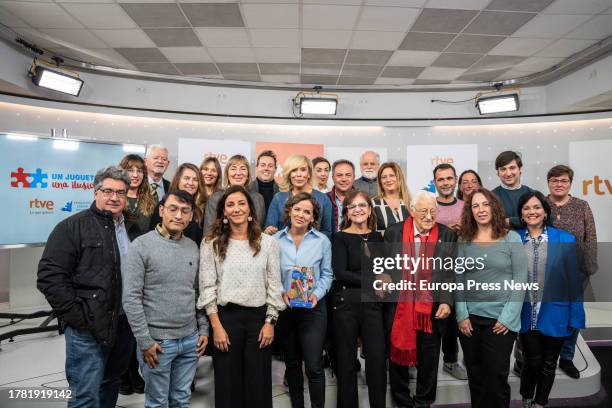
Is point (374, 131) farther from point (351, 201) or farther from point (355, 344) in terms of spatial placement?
point (355, 344)

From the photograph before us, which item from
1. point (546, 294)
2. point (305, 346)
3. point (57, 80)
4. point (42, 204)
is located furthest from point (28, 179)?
point (546, 294)

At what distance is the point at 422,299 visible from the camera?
2416 millimetres

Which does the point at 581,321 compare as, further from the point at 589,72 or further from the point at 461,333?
the point at 589,72

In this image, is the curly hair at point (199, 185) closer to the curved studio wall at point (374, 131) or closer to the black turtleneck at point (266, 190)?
the black turtleneck at point (266, 190)

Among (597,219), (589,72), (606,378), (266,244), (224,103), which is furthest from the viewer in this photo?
(224,103)

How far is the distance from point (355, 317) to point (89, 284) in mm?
1512

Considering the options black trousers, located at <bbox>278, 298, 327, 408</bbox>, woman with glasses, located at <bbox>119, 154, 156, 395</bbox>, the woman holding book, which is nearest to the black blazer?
the woman holding book

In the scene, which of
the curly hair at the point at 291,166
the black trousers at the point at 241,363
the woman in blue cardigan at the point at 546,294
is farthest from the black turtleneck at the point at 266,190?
the woman in blue cardigan at the point at 546,294

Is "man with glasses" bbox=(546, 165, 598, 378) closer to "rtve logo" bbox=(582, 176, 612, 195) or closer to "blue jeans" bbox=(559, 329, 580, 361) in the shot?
"blue jeans" bbox=(559, 329, 580, 361)

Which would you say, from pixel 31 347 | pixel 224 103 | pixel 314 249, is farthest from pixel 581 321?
pixel 224 103

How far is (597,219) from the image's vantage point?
5.46 metres

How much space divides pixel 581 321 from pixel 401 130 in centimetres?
420

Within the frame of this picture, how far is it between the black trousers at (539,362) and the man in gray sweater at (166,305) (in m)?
2.10

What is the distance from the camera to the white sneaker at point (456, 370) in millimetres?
2963
